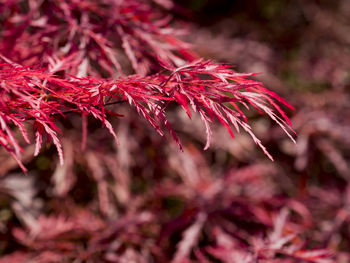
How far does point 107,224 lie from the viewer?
1.24 m

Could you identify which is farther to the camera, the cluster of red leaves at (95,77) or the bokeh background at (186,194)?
the bokeh background at (186,194)

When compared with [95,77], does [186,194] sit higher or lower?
lower

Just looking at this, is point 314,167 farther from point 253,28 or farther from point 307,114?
point 253,28

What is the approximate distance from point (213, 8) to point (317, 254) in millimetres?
2070

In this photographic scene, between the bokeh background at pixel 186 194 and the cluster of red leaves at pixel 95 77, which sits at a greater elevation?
the cluster of red leaves at pixel 95 77

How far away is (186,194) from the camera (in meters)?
1.42

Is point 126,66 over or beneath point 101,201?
over

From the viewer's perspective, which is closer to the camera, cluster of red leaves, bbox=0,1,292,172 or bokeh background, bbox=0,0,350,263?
cluster of red leaves, bbox=0,1,292,172

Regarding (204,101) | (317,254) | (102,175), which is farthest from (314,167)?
(204,101)

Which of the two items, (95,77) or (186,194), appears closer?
(95,77)

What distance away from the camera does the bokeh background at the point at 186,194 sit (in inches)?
45.6

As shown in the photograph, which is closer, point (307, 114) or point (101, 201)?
point (101, 201)

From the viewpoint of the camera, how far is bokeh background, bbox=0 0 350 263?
3.80 ft

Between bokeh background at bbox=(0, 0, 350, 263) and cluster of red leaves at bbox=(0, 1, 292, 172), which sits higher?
cluster of red leaves at bbox=(0, 1, 292, 172)
